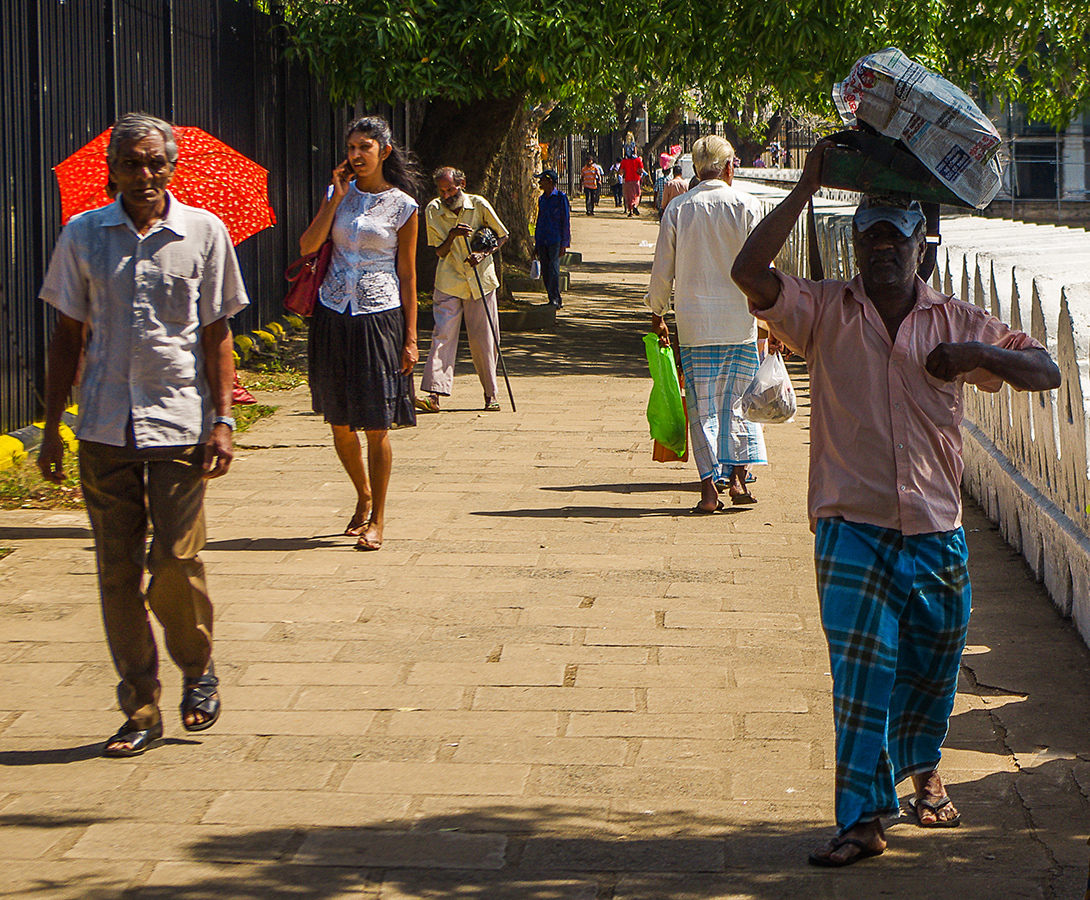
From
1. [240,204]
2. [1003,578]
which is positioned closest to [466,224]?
[240,204]

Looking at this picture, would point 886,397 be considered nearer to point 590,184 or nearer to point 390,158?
point 390,158

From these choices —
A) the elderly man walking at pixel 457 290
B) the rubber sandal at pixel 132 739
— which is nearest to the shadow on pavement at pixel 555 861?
the rubber sandal at pixel 132 739

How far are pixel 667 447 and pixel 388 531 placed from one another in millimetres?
1681

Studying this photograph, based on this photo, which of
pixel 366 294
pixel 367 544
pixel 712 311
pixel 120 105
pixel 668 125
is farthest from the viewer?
pixel 668 125

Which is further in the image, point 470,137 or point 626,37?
point 470,137

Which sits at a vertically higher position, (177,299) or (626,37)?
(626,37)

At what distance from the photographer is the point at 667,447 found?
25.8 feet

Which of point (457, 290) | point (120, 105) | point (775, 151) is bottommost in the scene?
point (457, 290)

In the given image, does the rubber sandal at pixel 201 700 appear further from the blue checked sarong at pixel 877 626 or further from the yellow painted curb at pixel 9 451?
the yellow painted curb at pixel 9 451

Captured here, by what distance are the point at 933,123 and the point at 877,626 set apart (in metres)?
1.20

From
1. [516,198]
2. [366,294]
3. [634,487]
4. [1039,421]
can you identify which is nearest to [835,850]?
[1039,421]

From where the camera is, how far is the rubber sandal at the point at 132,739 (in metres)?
4.25

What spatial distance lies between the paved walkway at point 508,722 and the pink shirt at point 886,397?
2.88ft

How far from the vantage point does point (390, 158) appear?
662 centimetres
